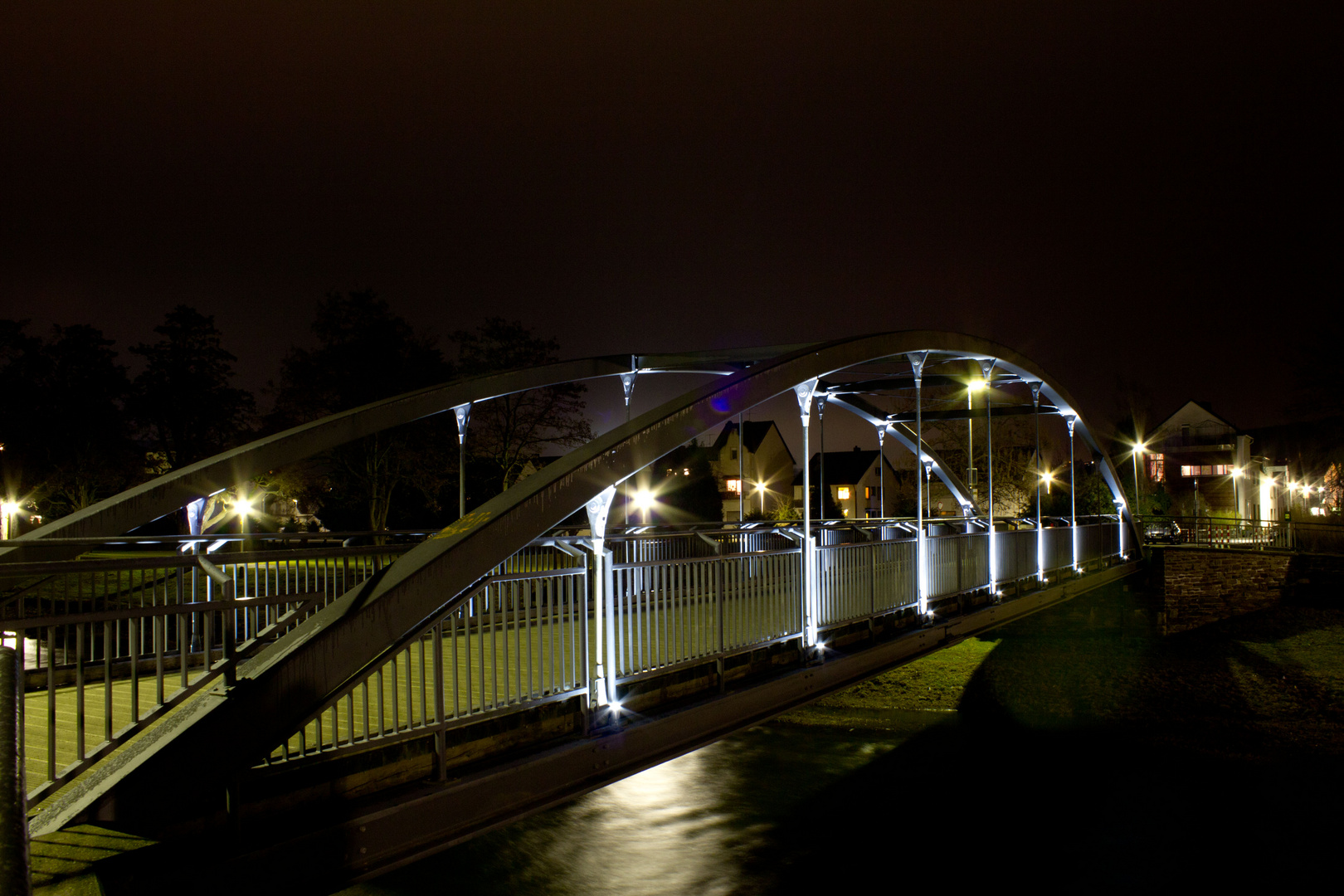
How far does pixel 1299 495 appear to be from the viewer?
240 ft

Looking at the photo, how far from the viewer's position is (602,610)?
573 centimetres

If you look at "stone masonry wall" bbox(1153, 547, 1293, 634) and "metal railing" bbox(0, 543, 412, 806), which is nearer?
"metal railing" bbox(0, 543, 412, 806)

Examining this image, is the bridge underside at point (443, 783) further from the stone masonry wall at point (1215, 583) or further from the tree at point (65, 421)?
the tree at point (65, 421)

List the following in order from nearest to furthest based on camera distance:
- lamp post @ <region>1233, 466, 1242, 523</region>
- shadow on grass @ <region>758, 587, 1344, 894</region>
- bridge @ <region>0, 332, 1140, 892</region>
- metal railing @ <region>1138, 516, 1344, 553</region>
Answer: bridge @ <region>0, 332, 1140, 892</region> → shadow on grass @ <region>758, 587, 1344, 894</region> → metal railing @ <region>1138, 516, 1344, 553</region> → lamp post @ <region>1233, 466, 1242, 523</region>

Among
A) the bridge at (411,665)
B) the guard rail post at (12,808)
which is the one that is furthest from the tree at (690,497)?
the guard rail post at (12,808)

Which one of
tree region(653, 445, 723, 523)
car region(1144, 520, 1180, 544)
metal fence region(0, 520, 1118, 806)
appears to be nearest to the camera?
metal fence region(0, 520, 1118, 806)

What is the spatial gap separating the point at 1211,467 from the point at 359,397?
5486cm

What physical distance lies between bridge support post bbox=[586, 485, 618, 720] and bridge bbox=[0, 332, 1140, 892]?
2 cm

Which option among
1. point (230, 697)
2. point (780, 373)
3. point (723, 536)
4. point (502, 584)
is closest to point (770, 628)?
point (780, 373)

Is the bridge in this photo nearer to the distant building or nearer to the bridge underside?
the bridge underside

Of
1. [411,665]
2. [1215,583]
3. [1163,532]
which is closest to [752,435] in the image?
[1163,532]

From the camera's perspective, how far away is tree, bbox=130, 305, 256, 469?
3606 cm

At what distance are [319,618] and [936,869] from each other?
446 inches

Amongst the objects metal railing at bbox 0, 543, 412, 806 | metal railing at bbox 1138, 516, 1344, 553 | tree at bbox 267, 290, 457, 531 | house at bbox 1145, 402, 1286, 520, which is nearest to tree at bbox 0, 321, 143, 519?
tree at bbox 267, 290, 457, 531
